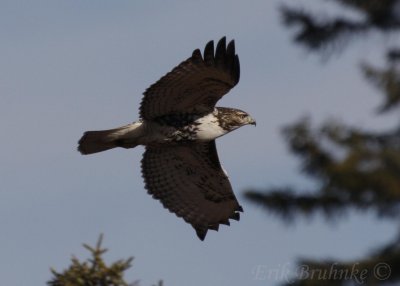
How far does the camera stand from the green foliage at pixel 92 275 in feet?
19.0

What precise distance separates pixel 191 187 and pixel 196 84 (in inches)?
74.7

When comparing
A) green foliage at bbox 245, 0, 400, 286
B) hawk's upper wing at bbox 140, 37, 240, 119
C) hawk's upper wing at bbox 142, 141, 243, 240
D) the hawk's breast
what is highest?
hawk's upper wing at bbox 140, 37, 240, 119

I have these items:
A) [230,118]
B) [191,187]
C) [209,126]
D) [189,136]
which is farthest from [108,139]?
[191,187]

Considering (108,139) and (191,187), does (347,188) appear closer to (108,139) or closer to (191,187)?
(108,139)

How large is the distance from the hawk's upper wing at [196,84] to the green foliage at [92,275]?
4772mm

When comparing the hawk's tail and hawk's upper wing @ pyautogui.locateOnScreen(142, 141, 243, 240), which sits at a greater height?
the hawk's tail

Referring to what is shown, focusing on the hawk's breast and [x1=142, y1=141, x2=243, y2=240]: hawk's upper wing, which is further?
[x1=142, y1=141, x2=243, y2=240]: hawk's upper wing

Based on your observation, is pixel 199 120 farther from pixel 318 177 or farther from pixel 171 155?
pixel 318 177

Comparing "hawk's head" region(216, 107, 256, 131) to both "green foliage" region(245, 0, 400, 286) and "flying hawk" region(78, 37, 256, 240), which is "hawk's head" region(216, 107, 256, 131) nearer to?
"flying hawk" region(78, 37, 256, 240)

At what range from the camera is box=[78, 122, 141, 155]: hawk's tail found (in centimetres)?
1072

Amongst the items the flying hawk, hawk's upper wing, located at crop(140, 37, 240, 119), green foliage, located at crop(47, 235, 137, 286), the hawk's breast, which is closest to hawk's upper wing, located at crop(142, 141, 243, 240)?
the flying hawk

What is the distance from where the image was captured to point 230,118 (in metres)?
11.0

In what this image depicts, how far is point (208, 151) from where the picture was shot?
11.6m

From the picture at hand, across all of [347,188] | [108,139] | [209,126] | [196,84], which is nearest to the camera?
[347,188]
